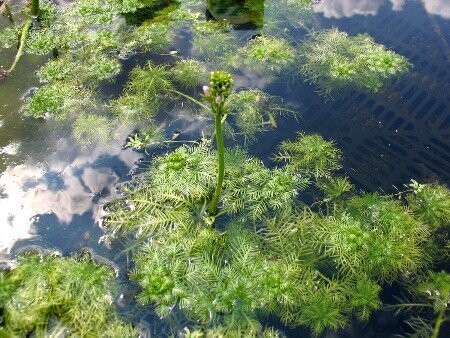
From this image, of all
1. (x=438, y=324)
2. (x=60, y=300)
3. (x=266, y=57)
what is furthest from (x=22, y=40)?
(x=438, y=324)

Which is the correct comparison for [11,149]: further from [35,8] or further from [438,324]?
[438,324]

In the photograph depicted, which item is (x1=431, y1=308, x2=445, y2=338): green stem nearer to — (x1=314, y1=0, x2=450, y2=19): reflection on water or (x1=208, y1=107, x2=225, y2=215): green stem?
(x1=208, y1=107, x2=225, y2=215): green stem

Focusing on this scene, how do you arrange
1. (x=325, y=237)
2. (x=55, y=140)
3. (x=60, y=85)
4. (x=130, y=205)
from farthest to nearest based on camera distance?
1. (x=60, y=85)
2. (x=55, y=140)
3. (x=130, y=205)
4. (x=325, y=237)

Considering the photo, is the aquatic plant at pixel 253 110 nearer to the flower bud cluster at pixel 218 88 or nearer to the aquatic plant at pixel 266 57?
the aquatic plant at pixel 266 57

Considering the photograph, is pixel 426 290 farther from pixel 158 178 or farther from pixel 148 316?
pixel 158 178

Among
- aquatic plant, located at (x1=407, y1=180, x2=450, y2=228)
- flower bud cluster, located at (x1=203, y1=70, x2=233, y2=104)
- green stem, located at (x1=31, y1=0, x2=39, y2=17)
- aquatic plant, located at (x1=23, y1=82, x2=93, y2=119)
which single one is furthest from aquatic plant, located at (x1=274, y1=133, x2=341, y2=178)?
green stem, located at (x1=31, y1=0, x2=39, y2=17)

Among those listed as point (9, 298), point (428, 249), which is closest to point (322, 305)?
point (428, 249)
